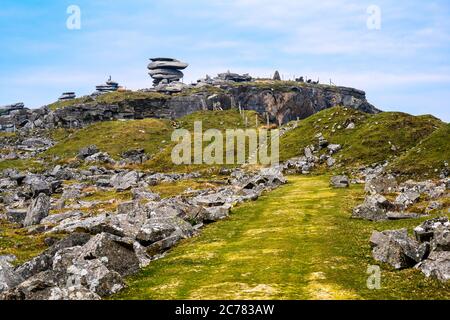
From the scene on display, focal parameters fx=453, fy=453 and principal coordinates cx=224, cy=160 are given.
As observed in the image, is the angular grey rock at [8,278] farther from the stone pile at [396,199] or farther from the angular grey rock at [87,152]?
the angular grey rock at [87,152]

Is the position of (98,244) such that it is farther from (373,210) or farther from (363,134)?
(363,134)

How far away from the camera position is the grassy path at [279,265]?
23.7 m

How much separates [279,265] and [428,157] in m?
57.7

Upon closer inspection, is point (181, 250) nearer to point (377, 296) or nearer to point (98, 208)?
point (377, 296)

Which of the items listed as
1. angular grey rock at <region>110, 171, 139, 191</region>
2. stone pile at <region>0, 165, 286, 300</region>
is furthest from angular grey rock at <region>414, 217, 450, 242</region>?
angular grey rock at <region>110, 171, 139, 191</region>

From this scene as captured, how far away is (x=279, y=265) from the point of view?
29.1 metres

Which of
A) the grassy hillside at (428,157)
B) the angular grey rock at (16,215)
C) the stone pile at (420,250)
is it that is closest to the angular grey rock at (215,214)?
the stone pile at (420,250)

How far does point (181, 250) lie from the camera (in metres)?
36.5

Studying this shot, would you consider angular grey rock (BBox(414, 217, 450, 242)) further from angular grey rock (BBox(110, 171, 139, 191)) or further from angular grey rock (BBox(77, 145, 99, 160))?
angular grey rock (BBox(77, 145, 99, 160))

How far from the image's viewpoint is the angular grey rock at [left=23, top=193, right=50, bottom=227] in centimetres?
6575

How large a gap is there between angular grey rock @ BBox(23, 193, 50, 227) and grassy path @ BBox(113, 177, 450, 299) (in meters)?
31.9
